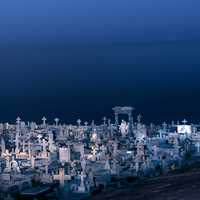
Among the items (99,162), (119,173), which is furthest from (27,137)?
(119,173)

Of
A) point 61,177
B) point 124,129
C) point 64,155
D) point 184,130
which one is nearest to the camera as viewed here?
point 61,177

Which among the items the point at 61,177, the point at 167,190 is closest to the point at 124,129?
the point at 61,177

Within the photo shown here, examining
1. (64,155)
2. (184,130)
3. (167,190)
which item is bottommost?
(167,190)

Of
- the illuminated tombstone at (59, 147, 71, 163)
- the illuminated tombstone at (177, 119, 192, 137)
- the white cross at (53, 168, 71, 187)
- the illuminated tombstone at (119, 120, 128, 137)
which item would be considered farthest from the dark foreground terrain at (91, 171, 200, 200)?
the illuminated tombstone at (177, 119, 192, 137)

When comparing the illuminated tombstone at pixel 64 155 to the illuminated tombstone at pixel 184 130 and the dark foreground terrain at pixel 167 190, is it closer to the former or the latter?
the illuminated tombstone at pixel 184 130

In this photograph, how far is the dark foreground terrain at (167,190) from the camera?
443 centimetres

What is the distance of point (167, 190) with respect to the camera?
4641mm

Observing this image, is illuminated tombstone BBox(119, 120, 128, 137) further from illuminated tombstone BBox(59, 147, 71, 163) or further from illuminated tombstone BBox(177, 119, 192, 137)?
illuminated tombstone BBox(59, 147, 71, 163)

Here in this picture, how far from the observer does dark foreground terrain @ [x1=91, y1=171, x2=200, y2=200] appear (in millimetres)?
4434

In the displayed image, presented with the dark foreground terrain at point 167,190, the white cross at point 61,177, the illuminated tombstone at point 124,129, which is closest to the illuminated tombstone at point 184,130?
the illuminated tombstone at point 124,129

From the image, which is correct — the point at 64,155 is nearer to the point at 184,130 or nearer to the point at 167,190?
the point at 184,130

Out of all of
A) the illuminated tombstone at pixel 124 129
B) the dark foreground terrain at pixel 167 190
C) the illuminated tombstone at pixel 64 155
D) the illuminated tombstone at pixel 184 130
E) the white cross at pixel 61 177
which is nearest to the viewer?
the dark foreground terrain at pixel 167 190

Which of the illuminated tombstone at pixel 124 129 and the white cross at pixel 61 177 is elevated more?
the illuminated tombstone at pixel 124 129

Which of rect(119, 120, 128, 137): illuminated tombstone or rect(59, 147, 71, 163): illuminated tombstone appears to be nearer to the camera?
rect(59, 147, 71, 163): illuminated tombstone
